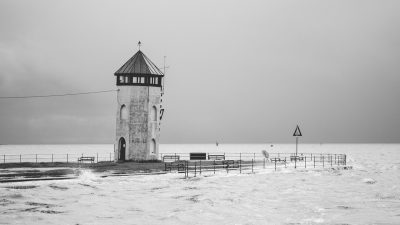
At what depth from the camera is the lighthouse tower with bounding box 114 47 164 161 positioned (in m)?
55.3

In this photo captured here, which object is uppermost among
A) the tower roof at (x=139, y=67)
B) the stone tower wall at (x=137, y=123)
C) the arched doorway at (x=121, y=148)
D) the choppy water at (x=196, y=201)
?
the tower roof at (x=139, y=67)

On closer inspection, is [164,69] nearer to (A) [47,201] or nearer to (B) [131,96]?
(B) [131,96]

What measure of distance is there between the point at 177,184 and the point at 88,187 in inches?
273

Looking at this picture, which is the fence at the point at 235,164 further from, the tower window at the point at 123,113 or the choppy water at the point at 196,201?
the tower window at the point at 123,113

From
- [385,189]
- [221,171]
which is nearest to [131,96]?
[221,171]

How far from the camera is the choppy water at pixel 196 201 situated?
2805 centimetres

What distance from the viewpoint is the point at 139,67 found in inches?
2211

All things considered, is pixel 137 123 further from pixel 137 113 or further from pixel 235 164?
pixel 235 164

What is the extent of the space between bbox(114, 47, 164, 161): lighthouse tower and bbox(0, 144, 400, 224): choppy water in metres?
10.5

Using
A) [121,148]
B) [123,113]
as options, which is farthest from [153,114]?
[121,148]

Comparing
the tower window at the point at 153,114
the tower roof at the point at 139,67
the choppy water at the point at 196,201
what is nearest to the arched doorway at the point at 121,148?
the tower window at the point at 153,114

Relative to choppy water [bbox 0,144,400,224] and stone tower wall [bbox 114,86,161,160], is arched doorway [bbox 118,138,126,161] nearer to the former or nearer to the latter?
stone tower wall [bbox 114,86,161,160]

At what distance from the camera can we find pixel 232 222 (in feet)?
89.6

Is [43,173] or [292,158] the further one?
[292,158]
